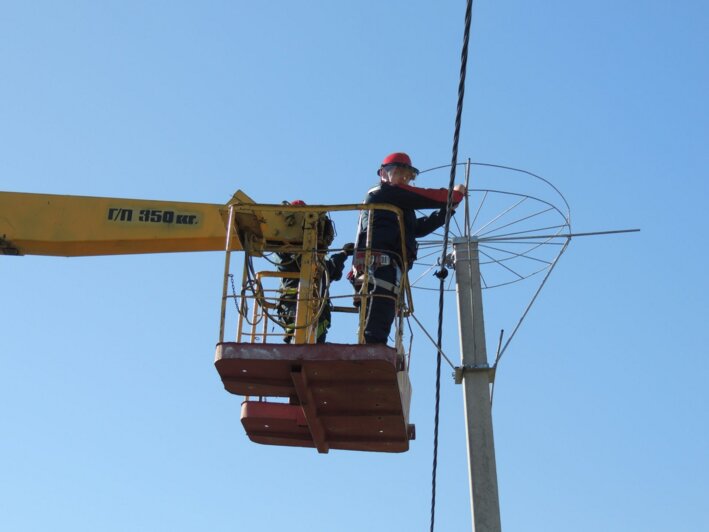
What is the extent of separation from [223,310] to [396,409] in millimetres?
1915

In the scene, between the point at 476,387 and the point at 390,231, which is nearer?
the point at 476,387

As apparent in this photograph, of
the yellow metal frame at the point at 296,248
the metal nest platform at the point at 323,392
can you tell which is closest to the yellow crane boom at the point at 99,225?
the yellow metal frame at the point at 296,248

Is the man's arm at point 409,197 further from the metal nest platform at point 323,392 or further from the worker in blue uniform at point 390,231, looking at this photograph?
the metal nest platform at point 323,392

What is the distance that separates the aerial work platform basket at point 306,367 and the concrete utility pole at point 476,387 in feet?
1.89

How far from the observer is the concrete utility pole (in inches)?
365

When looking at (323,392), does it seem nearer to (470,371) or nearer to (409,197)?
(470,371)

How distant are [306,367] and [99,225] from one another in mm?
2916

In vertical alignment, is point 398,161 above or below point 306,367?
above

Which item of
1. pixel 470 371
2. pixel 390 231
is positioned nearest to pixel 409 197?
pixel 390 231

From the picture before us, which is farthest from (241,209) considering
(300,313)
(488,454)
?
(488,454)

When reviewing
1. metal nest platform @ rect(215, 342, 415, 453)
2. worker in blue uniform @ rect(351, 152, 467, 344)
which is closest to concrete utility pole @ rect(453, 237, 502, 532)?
worker in blue uniform @ rect(351, 152, 467, 344)

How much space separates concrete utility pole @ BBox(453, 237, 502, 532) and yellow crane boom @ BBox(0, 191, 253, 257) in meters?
2.43

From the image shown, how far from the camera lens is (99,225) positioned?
432 inches

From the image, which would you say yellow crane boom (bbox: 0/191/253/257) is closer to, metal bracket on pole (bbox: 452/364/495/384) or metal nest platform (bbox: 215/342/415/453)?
metal nest platform (bbox: 215/342/415/453)
